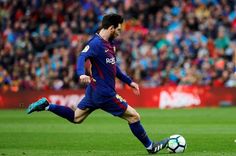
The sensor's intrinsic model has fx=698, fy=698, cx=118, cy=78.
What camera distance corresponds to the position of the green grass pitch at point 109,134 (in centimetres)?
1184

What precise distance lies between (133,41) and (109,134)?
12930mm

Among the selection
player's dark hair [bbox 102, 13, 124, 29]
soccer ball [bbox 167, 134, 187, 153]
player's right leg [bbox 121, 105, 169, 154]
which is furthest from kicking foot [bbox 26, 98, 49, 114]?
soccer ball [bbox 167, 134, 187, 153]

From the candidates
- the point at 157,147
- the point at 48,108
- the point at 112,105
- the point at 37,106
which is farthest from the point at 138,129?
the point at 37,106

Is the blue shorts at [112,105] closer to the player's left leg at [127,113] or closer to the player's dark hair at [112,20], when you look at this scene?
the player's left leg at [127,113]

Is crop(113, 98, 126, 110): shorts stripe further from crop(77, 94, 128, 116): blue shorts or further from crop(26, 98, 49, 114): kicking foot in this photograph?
crop(26, 98, 49, 114): kicking foot

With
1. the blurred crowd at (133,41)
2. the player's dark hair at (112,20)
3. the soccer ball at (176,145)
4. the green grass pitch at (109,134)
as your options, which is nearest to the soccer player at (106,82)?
the player's dark hair at (112,20)

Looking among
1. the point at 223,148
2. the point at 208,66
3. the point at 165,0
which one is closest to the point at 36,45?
the point at 165,0

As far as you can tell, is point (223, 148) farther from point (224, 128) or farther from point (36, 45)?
point (36, 45)

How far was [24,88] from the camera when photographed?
2783 cm

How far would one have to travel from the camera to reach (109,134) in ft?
50.5

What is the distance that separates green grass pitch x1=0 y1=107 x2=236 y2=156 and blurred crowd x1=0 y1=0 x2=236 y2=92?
416 cm

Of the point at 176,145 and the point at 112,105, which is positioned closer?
the point at 112,105

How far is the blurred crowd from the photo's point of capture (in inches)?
1041

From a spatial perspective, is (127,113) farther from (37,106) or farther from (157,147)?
(37,106)
